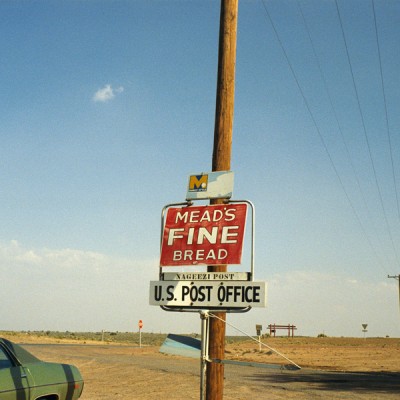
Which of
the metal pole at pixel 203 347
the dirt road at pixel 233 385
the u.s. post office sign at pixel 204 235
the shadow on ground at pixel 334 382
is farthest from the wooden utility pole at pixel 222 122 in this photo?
the shadow on ground at pixel 334 382

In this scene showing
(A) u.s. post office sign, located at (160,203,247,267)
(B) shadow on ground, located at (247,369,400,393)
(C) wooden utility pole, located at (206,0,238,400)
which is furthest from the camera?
(B) shadow on ground, located at (247,369,400,393)

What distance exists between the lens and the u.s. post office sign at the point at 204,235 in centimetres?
696

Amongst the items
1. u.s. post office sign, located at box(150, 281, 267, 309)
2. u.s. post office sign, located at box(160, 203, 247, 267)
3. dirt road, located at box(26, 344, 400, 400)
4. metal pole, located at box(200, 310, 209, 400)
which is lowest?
dirt road, located at box(26, 344, 400, 400)

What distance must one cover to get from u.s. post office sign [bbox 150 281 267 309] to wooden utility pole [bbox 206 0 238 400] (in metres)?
0.47

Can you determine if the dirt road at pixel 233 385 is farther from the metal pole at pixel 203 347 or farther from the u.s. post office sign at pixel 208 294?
the u.s. post office sign at pixel 208 294

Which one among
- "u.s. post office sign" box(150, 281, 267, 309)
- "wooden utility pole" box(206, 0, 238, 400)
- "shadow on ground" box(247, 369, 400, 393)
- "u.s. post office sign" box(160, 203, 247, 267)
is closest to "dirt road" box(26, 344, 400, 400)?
"shadow on ground" box(247, 369, 400, 393)

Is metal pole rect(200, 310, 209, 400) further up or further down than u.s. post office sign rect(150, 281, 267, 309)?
further down

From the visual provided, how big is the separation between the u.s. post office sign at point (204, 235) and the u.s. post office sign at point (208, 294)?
0.89 feet

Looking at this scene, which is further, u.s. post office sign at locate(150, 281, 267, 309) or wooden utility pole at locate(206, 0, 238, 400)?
wooden utility pole at locate(206, 0, 238, 400)

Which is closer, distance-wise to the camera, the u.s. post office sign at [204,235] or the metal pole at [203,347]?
the metal pole at [203,347]

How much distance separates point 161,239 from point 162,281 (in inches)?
22.3

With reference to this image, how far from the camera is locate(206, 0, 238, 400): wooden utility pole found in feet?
24.5

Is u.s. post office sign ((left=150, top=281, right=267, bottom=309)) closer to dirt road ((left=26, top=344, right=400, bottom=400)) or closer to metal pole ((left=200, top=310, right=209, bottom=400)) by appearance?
metal pole ((left=200, top=310, right=209, bottom=400))

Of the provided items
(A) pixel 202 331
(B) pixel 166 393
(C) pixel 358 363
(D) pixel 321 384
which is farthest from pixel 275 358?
(A) pixel 202 331
